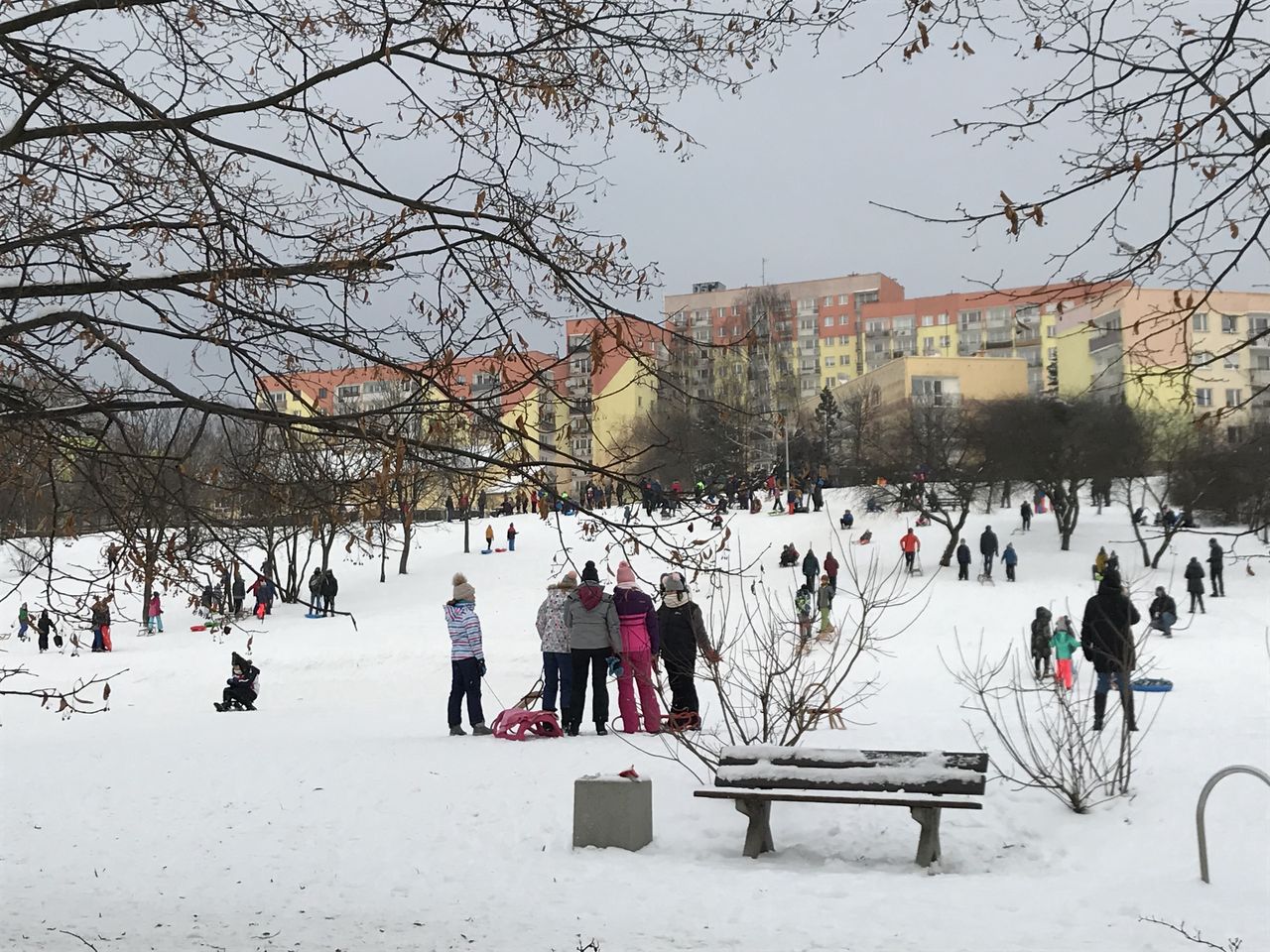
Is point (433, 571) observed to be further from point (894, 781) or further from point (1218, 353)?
point (1218, 353)

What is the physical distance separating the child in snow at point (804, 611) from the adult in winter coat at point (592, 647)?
6.42 feet

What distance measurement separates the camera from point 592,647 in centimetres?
1352

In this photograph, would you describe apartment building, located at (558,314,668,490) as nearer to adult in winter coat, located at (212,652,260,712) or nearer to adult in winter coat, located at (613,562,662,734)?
adult in winter coat, located at (613,562,662,734)

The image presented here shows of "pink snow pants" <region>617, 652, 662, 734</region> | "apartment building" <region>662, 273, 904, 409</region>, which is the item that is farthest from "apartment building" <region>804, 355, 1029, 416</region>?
"pink snow pants" <region>617, 652, 662, 734</region>

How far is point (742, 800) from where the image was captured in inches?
363

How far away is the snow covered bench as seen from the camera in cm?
873

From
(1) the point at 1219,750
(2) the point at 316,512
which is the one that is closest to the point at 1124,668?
(1) the point at 1219,750

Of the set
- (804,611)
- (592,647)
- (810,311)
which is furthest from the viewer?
(810,311)

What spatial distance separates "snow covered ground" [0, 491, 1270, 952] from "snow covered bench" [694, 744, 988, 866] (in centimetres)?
30

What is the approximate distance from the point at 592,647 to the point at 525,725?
1051 millimetres

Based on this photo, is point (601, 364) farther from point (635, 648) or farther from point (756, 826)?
point (635, 648)

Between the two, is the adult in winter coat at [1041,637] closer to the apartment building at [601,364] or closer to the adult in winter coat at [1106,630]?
the adult in winter coat at [1106,630]

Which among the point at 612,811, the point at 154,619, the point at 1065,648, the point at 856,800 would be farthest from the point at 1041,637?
the point at 154,619

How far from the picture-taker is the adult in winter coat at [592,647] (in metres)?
13.5
